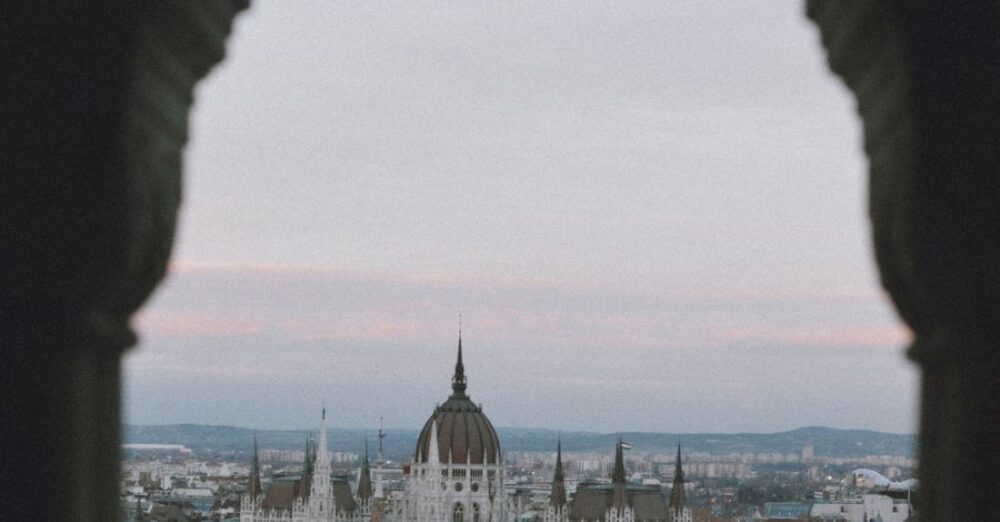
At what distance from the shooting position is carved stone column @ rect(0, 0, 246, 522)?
2.77m

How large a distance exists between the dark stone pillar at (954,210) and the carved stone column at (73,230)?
125 centimetres

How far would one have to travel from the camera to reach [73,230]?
2.82 meters

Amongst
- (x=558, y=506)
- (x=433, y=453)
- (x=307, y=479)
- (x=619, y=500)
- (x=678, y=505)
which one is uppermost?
(x=433, y=453)

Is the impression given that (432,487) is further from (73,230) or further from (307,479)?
(73,230)

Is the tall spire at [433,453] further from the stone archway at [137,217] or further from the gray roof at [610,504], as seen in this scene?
the stone archway at [137,217]

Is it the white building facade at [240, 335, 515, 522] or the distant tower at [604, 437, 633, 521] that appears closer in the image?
the distant tower at [604, 437, 633, 521]

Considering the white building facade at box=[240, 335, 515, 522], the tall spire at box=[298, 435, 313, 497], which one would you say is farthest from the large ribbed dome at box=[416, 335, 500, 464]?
the tall spire at box=[298, 435, 313, 497]

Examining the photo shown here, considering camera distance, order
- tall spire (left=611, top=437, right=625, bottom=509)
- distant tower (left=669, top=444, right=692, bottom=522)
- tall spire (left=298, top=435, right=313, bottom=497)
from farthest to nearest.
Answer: tall spire (left=298, top=435, right=313, bottom=497) < distant tower (left=669, top=444, right=692, bottom=522) < tall spire (left=611, top=437, right=625, bottom=509)

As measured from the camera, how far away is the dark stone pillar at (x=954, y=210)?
2717 mm

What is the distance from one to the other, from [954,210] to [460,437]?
192 ft

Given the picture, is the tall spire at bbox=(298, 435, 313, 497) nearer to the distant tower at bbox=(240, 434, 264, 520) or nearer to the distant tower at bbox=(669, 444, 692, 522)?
the distant tower at bbox=(240, 434, 264, 520)

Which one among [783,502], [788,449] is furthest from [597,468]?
[783,502]

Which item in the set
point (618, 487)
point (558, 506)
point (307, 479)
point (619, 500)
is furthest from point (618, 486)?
point (307, 479)

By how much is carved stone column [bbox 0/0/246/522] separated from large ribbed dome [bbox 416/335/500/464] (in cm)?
5746
